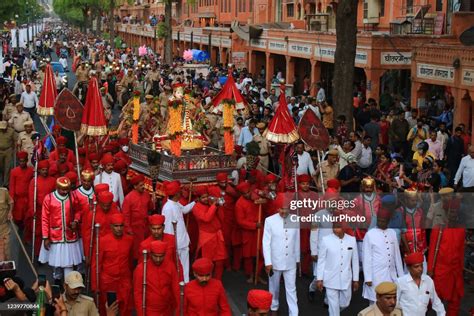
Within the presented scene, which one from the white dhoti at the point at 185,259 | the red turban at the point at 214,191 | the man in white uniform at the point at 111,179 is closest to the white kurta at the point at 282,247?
the red turban at the point at 214,191

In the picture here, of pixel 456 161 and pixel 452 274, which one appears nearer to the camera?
pixel 452 274

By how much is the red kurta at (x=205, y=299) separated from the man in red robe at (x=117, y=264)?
1606 mm

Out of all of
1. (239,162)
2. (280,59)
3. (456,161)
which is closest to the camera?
(239,162)

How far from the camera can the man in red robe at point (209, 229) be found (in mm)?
9922

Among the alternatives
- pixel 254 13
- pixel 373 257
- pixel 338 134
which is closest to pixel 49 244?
pixel 373 257

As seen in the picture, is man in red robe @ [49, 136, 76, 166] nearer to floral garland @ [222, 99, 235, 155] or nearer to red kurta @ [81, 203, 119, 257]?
floral garland @ [222, 99, 235, 155]

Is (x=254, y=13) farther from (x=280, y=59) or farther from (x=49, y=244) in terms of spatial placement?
(x=49, y=244)

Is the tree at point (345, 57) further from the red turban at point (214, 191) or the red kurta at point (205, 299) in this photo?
the red kurta at point (205, 299)

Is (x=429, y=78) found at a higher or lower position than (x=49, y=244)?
higher

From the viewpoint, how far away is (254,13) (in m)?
47.2

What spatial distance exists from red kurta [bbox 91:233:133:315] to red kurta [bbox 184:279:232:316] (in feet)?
5.27

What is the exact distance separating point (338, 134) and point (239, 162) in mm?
3238

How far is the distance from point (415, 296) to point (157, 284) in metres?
2.45

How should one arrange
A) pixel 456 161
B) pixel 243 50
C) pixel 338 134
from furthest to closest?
pixel 243 50
pixel 338 134
pixel 456 161
